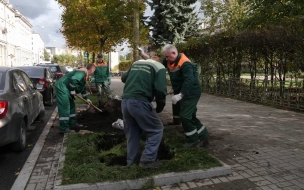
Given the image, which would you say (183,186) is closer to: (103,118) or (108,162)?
(108,162)

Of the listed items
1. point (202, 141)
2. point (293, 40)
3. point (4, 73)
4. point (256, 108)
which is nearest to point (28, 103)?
point (4, 73)

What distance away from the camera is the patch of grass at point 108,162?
3.62m

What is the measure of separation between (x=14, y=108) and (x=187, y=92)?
2.88 m

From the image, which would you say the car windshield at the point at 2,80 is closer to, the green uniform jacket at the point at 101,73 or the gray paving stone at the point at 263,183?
the gray paving stone at the point at 263,183

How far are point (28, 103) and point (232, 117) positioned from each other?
5337mm

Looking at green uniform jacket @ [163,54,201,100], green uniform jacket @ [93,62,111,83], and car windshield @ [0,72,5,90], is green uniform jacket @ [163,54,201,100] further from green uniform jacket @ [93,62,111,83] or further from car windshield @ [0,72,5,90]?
green uniform jacket @ [93,62,111,83]

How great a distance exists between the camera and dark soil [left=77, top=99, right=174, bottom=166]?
4.52m

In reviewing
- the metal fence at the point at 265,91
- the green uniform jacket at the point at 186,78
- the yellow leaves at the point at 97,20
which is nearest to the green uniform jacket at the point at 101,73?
the yellow leaves at the point at 97,20

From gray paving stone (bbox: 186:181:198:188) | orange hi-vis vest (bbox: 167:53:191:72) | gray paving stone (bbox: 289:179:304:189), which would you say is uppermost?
orange hi-vis vest (bbox: 167:53:191:72)

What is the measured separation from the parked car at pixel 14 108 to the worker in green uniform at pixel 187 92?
8.64ft

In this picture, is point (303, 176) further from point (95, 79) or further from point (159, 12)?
point (159, 12)

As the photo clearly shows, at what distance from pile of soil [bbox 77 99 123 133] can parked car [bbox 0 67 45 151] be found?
1456 millimetres

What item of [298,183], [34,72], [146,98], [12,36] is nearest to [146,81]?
[146,98]

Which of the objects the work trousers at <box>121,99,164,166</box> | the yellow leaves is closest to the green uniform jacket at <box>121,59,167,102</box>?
the work trousers at <box>121,99,164,166</box>
